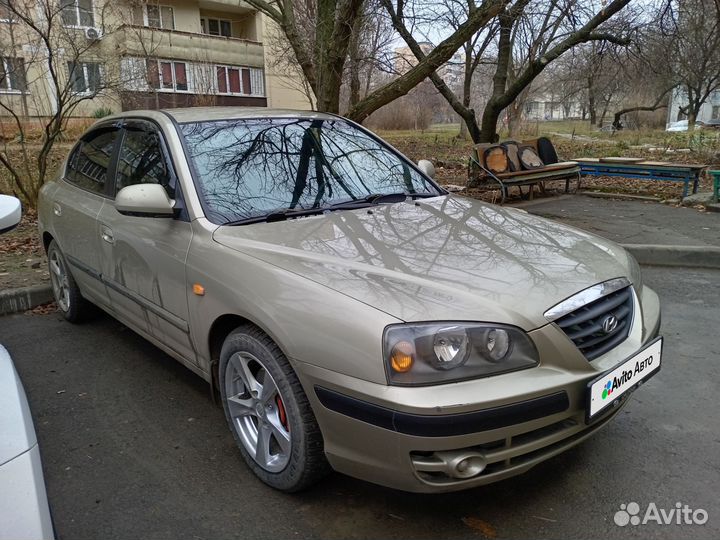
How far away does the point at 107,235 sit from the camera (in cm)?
354

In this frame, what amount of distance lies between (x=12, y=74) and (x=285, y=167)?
678 centimetres

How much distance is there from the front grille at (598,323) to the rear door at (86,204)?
9.52 feet

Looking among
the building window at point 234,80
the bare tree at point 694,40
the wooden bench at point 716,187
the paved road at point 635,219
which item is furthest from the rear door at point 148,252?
the building window at point 234,80

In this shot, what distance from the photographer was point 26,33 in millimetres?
8453

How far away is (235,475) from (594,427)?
156 cm

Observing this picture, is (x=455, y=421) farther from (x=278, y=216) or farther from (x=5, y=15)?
(x=5, y=15)

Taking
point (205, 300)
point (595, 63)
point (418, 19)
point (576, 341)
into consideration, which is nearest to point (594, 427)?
point (576, 341)

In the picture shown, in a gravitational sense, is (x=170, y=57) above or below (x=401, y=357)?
above

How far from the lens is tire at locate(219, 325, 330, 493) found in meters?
2.25

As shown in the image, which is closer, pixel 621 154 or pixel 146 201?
pixel 146 201

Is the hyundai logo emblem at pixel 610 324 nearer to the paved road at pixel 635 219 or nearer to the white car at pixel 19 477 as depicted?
the white car at pixel 19 477

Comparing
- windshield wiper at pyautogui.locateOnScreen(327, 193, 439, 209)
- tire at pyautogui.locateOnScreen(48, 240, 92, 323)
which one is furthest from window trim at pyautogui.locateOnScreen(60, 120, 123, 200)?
windshield wiper at pyautogui.locateOnScreen(327, 193, 439, 209)

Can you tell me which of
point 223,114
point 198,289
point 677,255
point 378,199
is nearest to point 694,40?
point 677,255

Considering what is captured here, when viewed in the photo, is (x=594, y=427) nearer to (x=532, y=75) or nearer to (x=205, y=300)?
(x=205, y=300)
